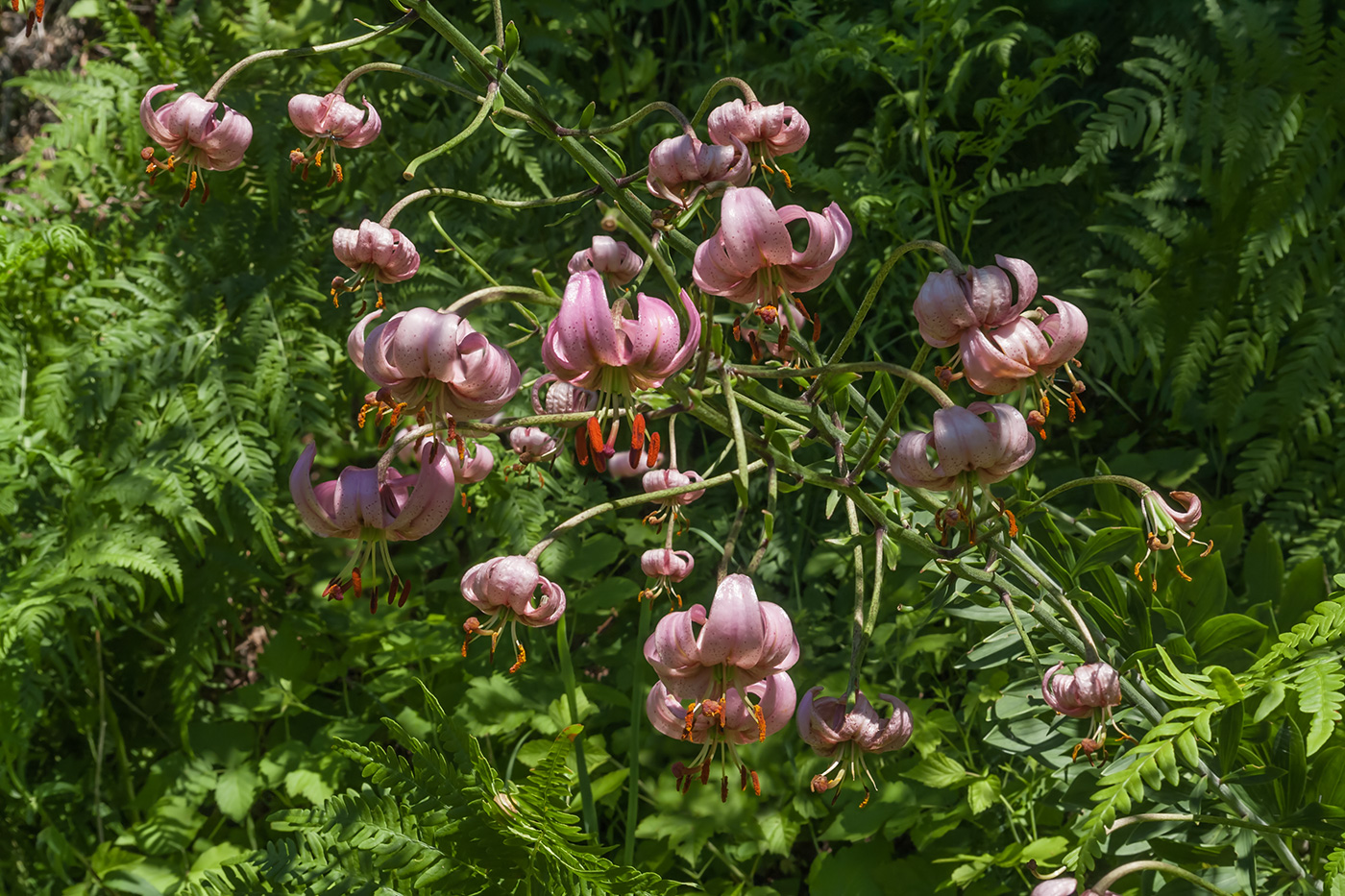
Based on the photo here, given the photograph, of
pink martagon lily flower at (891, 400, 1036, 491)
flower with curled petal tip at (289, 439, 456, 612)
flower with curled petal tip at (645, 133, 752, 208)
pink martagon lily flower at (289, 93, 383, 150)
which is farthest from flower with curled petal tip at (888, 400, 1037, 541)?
pink martagon lily flower at (289, 93, 383, 150)

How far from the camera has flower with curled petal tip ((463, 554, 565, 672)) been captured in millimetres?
773

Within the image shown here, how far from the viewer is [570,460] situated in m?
1.84

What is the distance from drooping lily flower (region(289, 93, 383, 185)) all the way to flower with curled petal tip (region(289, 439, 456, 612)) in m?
0.30

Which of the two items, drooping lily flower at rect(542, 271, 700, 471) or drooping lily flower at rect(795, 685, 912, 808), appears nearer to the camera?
drooping lily flower at rect(542, 271, 700, 471)

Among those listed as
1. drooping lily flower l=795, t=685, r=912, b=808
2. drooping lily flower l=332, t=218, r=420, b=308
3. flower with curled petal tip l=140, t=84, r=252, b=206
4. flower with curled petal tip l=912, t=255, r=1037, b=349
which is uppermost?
flower with curled petal tip l=912, t=255, r=1037, b=349

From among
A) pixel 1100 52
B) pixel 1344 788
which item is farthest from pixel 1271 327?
pixel 1344 788

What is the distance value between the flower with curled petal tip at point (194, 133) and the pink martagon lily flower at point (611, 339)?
1.40 feet

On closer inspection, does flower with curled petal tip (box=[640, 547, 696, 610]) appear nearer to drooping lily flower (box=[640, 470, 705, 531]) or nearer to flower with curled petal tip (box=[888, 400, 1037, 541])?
drooping lily flower (box=[640, 470, 705, 531])

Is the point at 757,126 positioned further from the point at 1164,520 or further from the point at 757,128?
the point at 1164,520

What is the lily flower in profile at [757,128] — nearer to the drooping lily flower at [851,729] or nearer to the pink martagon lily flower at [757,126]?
the pink martagon lily flower at [757,126]

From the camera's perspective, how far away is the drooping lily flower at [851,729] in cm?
81

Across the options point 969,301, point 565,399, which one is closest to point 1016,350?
point 969,301

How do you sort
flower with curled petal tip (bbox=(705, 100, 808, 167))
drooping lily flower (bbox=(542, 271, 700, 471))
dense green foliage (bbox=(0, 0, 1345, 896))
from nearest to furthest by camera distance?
1. drooping lily flower (bbox=(542, 271, 700, 471))
2. flower with curled petal tip (bbox=(705, 100, 808, 167))
3. dense green foliage (bbox=(0, 0, 1345, 896))

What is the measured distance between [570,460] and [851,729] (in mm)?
1109
